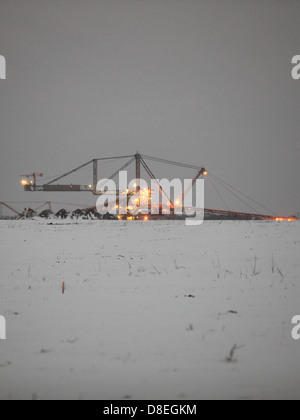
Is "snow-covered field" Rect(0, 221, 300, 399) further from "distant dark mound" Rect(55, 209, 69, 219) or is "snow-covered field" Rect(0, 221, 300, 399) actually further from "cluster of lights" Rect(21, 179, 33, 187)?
"cluster of lights" Rect(21, 179, 33, 187)

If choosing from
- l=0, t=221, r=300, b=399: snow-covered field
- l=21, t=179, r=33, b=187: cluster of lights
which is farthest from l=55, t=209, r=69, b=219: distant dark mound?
l=0, t=221, r=300, b=399: snow-covered field

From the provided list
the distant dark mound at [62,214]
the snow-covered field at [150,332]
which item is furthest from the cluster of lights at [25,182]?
the snow-covered field at [150,332]

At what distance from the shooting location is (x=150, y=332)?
13.1ft

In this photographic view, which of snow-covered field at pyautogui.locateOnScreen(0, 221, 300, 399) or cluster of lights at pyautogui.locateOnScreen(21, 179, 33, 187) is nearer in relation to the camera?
snow-covered field at pyautogui.locateOnScreen(0, 221, 300, 399)

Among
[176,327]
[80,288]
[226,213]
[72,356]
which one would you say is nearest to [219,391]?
[176,327]

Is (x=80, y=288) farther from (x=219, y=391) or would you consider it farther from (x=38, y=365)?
(x=219, y=391)

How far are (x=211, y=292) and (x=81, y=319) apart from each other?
306cm

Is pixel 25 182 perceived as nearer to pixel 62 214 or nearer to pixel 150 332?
pixel 62 214

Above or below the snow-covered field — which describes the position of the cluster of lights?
above

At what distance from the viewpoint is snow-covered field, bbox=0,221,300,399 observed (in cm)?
298

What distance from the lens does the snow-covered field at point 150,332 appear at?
9.79ft

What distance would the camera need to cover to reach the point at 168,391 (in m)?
2.90

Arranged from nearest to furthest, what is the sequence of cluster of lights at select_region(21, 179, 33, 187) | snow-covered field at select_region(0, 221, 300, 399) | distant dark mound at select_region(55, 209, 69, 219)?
1. snow-covered field at select_region(0, 221, 300, 399)
2. distant dark mound at select_region(55, 209, 69, 219)
3. cluster of lights at select_region(21, 179, 33, 187)

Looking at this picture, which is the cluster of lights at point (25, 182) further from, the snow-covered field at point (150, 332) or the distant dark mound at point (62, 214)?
the snow-covered field at point (150, 332)
